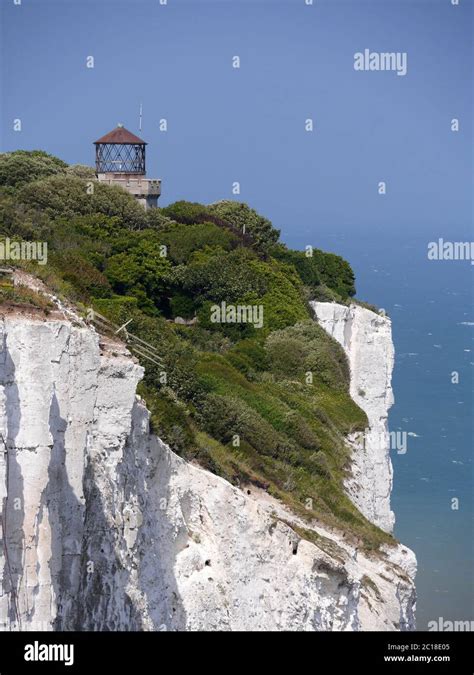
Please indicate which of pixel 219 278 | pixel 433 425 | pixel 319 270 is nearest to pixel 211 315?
pixel 219 278

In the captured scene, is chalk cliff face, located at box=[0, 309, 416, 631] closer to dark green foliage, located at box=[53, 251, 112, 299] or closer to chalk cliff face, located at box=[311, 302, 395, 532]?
dark green foliage, located at box=[53, 251, 112, 299]

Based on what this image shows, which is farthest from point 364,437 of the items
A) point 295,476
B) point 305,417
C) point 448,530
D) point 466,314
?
point 466,314

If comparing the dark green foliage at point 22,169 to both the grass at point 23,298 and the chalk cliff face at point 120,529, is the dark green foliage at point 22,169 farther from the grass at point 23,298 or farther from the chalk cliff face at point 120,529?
the grass at point 23,298

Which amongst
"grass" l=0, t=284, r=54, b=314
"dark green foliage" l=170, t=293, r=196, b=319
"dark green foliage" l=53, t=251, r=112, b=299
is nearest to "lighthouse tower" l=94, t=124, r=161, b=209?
Answer: "dark green foliage" l=170, t=293, r=196, b=319

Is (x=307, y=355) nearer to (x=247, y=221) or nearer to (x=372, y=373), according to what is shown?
(x=372, y=373)

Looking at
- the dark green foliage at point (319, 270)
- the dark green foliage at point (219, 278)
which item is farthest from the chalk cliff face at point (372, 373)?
the dark green foliage at point (219, 278)
